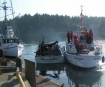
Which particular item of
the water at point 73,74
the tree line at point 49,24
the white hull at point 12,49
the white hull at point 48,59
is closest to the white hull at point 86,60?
the water at point 73,74

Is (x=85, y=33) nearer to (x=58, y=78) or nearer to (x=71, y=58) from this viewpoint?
(x=71, y=58)

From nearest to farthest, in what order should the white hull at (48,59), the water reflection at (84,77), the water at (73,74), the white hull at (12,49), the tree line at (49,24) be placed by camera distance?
the water reflection at (84,77) < the water at (73,74) < the white hull at (48,59) < the white hull at (12,49) < the tree line at (49,24)

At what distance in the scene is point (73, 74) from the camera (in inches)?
897

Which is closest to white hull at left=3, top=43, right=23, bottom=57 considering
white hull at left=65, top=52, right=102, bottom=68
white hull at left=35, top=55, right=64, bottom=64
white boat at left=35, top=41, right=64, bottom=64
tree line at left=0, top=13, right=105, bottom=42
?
white boat at left=35, top=41, right=64, bottom=64

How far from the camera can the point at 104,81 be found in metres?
20.1

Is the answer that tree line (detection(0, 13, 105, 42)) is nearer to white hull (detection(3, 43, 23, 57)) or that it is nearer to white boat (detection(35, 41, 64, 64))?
white hull (detection(3, 43, 23, 57))

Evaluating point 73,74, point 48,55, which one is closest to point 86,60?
point 73,74

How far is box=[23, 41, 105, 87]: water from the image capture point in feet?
64.2

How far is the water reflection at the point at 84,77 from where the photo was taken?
19.3 meters

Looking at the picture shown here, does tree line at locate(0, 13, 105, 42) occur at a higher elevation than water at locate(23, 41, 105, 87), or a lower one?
higher

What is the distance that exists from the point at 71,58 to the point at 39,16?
14544 cm

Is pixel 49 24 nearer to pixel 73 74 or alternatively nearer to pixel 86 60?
pixel 86 60

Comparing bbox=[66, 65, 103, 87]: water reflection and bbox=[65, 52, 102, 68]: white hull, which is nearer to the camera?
bbox=[66, 65, 103, 87]: water reflection

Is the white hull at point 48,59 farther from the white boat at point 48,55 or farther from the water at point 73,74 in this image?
the water at point 73,74
